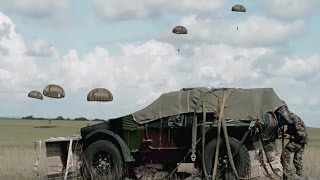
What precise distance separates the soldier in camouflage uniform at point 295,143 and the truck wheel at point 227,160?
3.97 ft

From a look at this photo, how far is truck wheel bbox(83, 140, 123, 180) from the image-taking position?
12156mm

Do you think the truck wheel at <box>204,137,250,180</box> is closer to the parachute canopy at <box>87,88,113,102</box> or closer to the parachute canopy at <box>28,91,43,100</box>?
the parachute canopy at <box>87,88,113,102</box>

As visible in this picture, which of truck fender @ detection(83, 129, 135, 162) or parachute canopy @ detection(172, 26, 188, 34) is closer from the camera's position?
truck fender @ detection(83, 129, 135, 162)

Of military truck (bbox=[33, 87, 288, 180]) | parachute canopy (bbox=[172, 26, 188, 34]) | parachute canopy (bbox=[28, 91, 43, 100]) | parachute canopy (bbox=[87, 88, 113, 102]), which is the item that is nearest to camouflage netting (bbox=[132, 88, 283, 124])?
military truck (bbox=[33, 87, 288, 180])

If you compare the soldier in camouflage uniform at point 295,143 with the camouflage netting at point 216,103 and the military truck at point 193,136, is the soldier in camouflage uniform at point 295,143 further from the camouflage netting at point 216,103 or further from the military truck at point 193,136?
the camouflage netting at point 216,103

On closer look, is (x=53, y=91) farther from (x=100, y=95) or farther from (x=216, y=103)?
(x=216, y=103)

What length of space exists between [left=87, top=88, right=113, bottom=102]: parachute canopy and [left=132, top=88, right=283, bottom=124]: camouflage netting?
27.7m

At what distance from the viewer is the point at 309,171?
1433 cm

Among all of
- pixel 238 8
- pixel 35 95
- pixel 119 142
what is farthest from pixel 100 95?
pixel 119 142

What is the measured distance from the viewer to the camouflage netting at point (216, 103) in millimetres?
11727

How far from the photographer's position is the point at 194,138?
11477mm

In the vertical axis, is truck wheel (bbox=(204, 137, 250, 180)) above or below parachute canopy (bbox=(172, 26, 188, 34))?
below

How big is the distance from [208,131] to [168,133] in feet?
2.65

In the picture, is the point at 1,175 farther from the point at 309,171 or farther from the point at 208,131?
the point at 309,171
